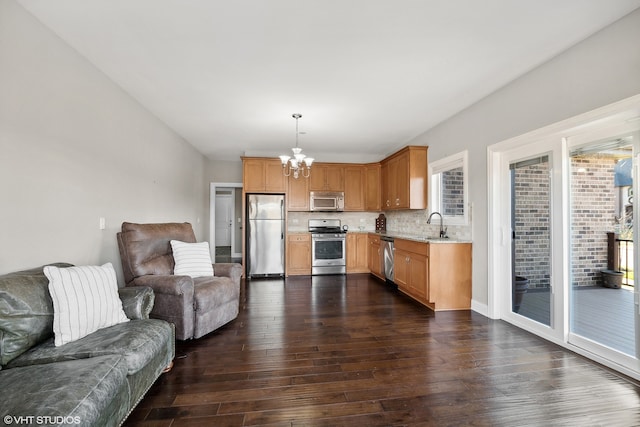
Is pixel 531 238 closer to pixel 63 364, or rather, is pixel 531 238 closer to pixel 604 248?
pixel 604 248

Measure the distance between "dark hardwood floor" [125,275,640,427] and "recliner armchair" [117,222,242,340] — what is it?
179mm

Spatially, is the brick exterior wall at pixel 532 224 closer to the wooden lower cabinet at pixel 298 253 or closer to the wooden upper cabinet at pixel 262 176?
the wooden lower cabinet at pixel 298 253

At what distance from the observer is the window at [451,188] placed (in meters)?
3.77

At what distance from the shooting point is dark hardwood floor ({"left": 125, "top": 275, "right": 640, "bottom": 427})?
165 cm

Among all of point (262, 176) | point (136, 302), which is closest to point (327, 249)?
point (262, 176)

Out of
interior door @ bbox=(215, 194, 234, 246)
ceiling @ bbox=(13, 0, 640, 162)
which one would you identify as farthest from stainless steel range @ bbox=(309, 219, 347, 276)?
interior door @ bbox=(215, 194, 234, 246)

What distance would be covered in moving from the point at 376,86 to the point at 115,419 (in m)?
3.28

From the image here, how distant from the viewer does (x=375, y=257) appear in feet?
18.5

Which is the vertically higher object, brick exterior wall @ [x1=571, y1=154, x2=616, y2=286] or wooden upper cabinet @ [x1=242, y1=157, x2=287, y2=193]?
wooden upper cabinet @ [x1=242, y1=157, x2=287, y2=193]

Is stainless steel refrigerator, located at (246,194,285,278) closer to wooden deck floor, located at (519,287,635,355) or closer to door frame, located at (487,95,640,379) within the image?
door frame, located at (487,95,640,379)

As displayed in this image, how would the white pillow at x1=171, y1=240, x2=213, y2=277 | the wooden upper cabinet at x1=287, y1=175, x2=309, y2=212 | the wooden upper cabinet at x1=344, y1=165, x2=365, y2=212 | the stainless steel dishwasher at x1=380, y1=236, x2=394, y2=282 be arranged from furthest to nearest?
the wooden upper cabinet at x1=344, y1=165, x2=365, y2=212, the wooden upper cabinet at x1=287, y1=175, x2=309, y2=212, the stainless steel dishwasher at x1=380, y1=236, x2=394, y2=282, the white pillow at x1=171, y1=240, x2=213, y2=277

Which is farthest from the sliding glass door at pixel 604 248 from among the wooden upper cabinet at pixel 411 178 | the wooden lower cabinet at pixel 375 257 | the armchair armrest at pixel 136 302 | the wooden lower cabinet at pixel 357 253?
the wooden lower cabinet at pixel 357 253

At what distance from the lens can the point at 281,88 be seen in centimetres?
306

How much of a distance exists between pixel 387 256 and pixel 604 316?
9.47 feet
